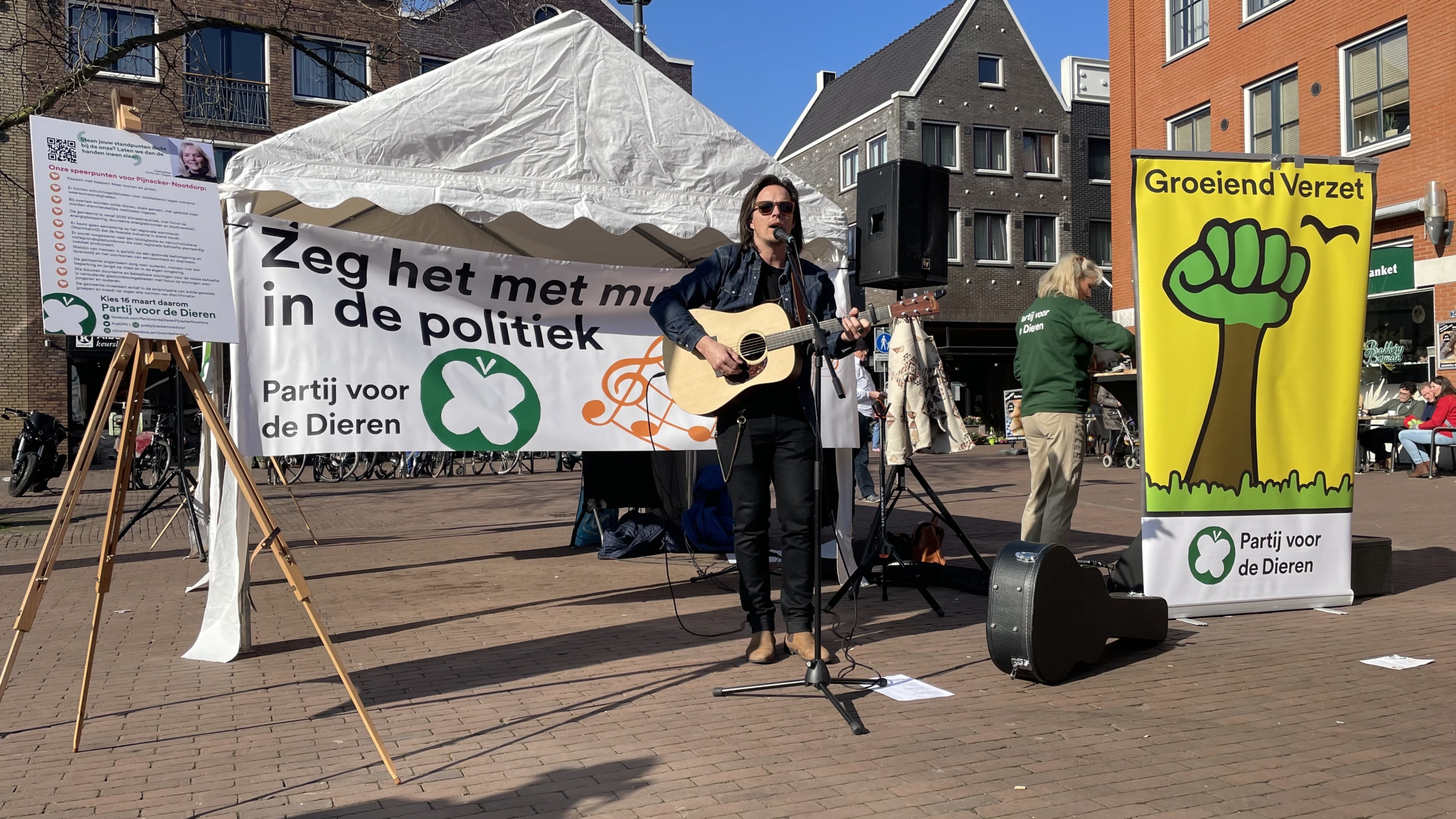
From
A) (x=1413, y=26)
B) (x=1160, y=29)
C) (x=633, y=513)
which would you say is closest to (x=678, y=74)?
(x=1160, y=29)

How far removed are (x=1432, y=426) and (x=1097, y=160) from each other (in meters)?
22.5

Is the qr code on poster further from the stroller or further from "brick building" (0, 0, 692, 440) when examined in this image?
"brick building" (0, 0, 692, 440)

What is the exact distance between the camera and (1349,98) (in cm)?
1958

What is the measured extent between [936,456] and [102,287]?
24519 millimetres

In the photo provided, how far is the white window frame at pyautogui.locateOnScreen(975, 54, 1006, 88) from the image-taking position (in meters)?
35.6

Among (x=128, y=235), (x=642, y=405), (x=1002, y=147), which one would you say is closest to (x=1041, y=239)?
(x=1002, y=147)

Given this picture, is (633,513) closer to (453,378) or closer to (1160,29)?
(453,378)

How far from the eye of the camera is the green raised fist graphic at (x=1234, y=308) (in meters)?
5.99

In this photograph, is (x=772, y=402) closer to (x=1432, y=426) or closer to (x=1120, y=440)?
(x=1432, y=426)

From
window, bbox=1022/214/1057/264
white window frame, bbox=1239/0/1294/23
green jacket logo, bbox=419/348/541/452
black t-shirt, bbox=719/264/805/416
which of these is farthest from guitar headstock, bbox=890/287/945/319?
window, bbox=1022/214/1057/264

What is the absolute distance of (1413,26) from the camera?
1808cm

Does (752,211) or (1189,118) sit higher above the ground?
(1189,118)

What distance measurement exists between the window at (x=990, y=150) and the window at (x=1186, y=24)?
11672 millimetres

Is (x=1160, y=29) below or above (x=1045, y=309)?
above
